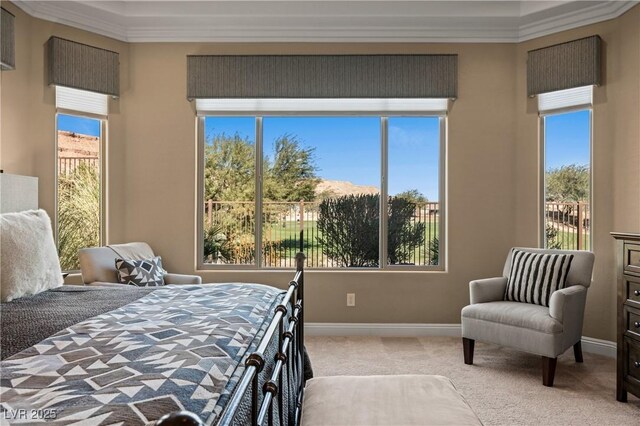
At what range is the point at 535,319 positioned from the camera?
3.05 meters

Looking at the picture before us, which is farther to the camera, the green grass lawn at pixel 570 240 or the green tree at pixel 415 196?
the green tree at pixel 415 196

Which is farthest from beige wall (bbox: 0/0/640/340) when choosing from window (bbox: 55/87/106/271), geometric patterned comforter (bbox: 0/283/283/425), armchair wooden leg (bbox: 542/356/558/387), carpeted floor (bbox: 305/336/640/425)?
geometric patterned comforter (bbox: 0/283/283/425)

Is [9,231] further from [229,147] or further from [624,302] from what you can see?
[624,302]

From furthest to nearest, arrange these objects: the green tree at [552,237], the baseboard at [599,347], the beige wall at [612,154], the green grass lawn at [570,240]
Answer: the green tree at [552,237], the green grass lawn at [570,240], the baseboard at [599,347], the beige wall at [612,154]

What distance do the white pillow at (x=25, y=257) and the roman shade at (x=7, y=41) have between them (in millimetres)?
1578

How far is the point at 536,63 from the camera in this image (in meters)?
3.97

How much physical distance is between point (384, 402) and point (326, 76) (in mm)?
3202

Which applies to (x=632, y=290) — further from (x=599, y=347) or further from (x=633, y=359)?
(x=599, y=347)

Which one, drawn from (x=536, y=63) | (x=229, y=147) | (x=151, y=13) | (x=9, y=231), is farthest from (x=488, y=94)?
(x=9, y=231)

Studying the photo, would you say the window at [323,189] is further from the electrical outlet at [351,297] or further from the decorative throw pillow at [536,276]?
the decorative throw pillow at [536,276]

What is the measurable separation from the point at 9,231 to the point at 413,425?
2064 millimetres

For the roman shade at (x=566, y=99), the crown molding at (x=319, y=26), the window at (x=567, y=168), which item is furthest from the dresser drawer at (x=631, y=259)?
the crown molding at (x=319, y=26)

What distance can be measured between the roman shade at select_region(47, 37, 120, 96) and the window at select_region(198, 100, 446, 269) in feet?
3.03

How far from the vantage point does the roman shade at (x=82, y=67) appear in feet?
12.2
